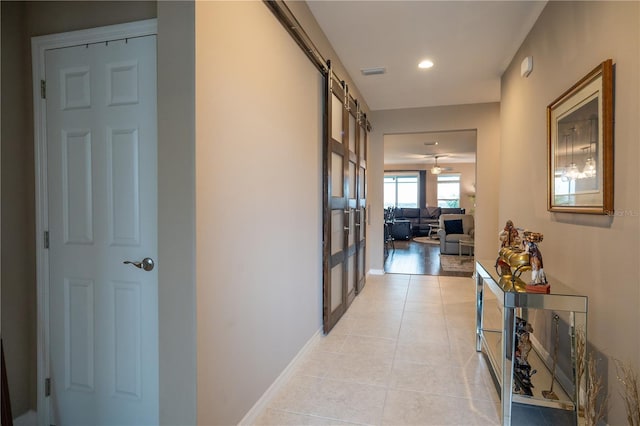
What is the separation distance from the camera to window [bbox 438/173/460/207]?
12.5 meters

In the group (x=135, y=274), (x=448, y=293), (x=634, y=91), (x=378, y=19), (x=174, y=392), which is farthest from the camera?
(x=448, y=293)

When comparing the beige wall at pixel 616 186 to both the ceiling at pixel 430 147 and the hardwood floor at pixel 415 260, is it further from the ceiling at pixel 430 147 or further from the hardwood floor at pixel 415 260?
the ceiling at pixel 430 147

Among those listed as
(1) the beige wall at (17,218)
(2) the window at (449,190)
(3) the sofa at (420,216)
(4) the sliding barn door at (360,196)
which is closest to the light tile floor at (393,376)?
(4) the sliding barn door at (360,196)

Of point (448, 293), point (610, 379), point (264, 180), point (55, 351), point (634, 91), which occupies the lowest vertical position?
point (448, 293)

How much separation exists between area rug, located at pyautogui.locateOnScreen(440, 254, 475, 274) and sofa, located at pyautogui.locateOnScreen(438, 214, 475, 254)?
0.74 ft

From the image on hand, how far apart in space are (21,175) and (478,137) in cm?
539

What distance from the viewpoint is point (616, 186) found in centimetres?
167

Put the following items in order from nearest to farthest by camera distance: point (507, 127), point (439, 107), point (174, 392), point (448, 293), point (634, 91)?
point (174, 392) → point (634, 91) → point (507, 127) → point (448, 293) → point (439, 107)

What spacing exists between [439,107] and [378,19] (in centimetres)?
287

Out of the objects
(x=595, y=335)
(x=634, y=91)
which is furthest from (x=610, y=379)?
(x=634, y=91)

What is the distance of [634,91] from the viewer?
1545mm

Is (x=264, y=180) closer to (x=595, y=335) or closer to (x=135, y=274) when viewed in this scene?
(x=135, y=274)

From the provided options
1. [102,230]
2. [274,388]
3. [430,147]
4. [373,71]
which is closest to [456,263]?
[430,147]

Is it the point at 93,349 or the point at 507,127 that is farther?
the point at 507,127
